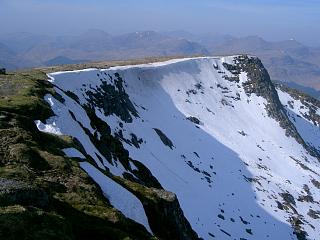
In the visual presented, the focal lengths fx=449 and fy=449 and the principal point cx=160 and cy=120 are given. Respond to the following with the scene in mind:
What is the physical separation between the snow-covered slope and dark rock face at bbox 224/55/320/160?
1.32 ft

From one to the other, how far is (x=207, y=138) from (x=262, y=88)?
A: 42754 mm

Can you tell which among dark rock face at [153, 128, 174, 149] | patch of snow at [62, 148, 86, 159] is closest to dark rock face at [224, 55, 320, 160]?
dark rock face at [153, 128, 174, 149]

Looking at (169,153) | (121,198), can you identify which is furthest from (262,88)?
(121,198)

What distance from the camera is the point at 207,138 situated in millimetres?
100562

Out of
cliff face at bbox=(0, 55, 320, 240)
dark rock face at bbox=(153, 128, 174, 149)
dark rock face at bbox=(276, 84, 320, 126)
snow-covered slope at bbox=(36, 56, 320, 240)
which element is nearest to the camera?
cliff face at bbox=(0, 55, 320, 240)

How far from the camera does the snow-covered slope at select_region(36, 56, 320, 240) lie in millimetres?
59375

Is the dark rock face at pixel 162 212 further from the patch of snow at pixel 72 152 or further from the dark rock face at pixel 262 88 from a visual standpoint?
the dark rock face at pixel 262 88

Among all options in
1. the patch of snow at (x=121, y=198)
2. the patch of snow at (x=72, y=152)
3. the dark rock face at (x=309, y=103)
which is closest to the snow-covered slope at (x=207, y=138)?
the patch of snow at (x=121, y=198)

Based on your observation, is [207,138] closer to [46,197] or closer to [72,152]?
[72,152]

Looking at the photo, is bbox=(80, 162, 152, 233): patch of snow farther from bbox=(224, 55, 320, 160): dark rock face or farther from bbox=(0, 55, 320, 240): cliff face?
bbox=(224, 55, 320, 160): dark rock face

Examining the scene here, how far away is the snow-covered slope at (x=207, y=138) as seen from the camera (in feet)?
195

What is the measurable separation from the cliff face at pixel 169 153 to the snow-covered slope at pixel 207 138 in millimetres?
312

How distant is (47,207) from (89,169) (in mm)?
9970

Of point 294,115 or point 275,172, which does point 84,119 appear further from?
point 294,115
